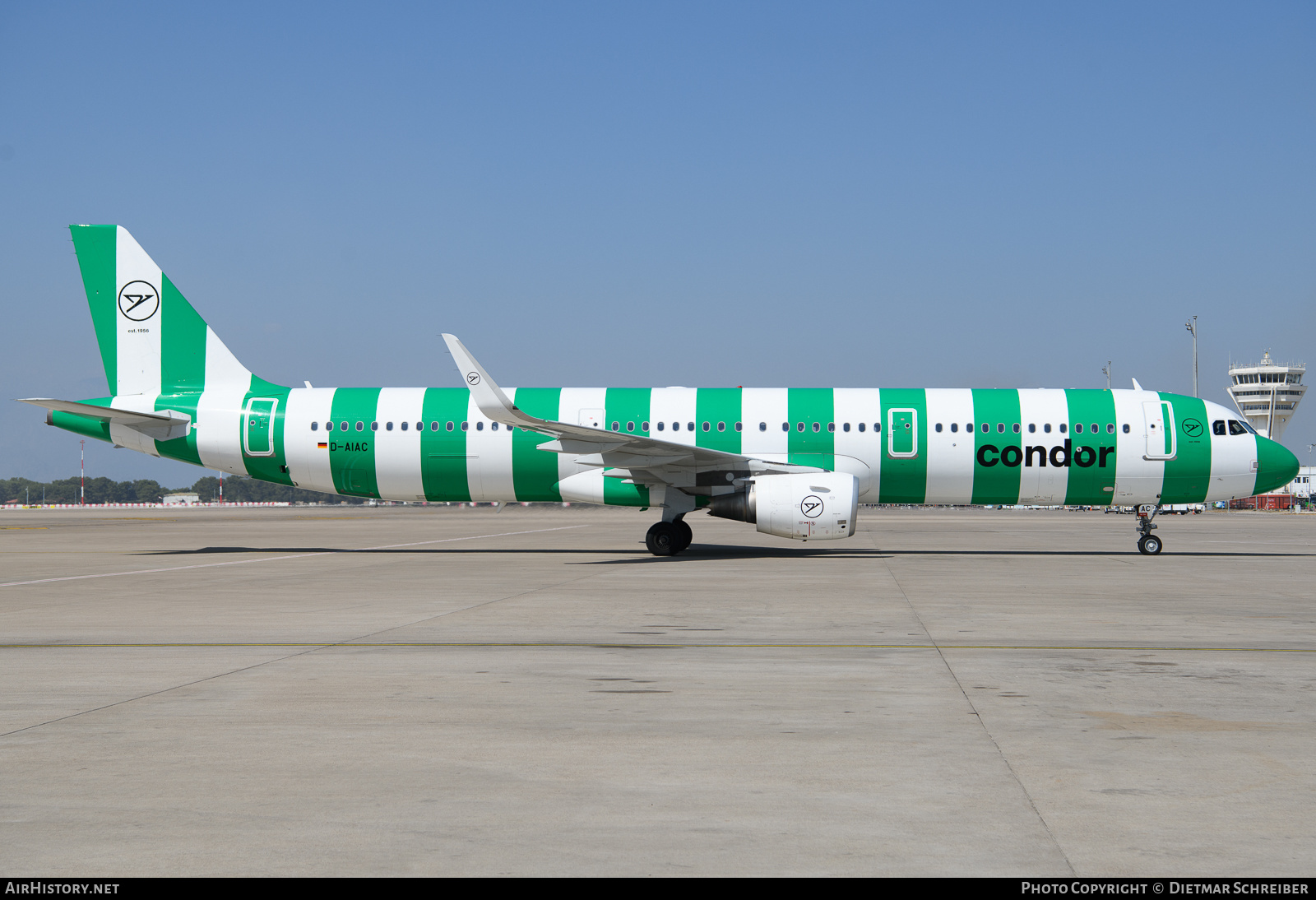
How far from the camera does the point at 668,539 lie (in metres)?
22.8

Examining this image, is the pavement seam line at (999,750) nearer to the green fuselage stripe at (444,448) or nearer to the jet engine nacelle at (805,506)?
the jet engine nacelle at (805,506)

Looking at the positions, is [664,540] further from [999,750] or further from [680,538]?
[999,750]

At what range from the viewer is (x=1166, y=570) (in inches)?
765

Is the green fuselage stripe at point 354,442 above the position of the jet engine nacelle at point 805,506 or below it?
above

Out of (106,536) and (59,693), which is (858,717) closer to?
(59,693)

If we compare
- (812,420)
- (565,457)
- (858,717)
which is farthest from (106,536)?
(858,717)

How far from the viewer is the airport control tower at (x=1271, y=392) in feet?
442

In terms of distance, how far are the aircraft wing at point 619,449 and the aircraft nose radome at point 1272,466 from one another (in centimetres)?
1027

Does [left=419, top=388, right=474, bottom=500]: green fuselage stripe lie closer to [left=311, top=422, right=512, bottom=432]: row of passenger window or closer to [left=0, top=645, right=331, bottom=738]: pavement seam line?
[left=311, top=422, right=512, bottom=432]: row of passenger window

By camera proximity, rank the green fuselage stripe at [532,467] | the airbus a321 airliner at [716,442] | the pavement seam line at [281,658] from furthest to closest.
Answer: the green fuselage stripe at [532,467] → the airbus a321 airliner at [716,442] → the pavement seam line at [281,658]

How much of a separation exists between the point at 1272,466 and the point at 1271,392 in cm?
12879

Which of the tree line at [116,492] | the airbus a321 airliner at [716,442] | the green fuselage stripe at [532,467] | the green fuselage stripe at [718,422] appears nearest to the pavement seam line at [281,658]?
the green fuselage stripe at [532,467]

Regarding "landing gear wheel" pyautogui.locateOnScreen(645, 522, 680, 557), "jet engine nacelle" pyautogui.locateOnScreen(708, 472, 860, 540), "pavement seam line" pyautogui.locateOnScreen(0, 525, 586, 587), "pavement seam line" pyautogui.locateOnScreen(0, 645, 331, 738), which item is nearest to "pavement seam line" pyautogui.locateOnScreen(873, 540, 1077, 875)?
"pavement seam line" pyautogui.locateOnScreen(0, 645, 331, 738)

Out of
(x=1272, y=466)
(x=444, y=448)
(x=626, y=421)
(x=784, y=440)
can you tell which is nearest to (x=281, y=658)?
(x=444, y=448)
